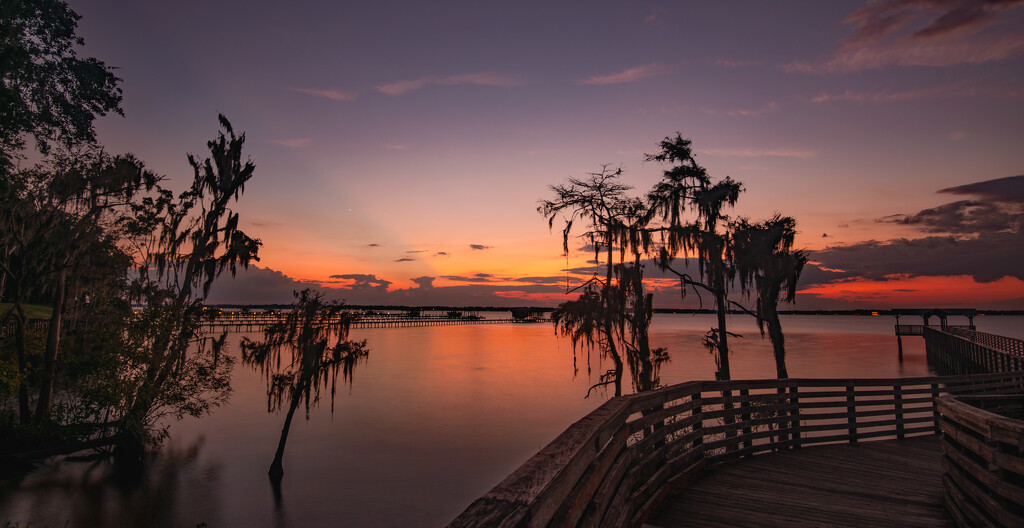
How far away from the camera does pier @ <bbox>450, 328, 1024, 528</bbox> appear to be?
2666 mm

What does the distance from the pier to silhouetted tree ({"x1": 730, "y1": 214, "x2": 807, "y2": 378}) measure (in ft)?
25.2

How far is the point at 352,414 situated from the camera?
1610 inches

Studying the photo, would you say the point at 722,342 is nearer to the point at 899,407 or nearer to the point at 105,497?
the point at 899,407

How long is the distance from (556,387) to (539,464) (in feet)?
168

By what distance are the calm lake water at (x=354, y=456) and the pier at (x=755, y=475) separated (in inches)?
672

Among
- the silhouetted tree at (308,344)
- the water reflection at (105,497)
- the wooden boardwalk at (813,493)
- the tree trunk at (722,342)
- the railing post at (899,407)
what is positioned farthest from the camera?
the silhouetted tree at (308,344)

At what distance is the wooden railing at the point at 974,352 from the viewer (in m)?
26.6

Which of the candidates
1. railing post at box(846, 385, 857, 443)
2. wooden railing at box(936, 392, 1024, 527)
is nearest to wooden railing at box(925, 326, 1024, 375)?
railing post at box(846, 385, 857, 443)

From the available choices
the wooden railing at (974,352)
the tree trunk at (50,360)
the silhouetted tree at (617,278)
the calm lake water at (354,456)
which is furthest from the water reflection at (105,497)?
the wooden railing at (974,352)

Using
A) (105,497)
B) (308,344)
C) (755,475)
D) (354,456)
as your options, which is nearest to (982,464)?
(755,475)

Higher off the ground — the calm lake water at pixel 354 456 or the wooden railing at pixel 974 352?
the wooden railing at pixel 974 352

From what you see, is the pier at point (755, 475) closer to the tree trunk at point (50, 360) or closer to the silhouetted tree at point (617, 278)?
the silhouetted tree at point (617, 278)

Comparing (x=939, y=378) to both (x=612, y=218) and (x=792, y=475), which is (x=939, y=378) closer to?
(x=792, y=475)

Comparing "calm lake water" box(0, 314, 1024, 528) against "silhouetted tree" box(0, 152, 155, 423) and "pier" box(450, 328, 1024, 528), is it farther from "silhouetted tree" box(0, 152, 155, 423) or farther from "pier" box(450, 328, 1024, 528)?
"pier" box(450, 328, 1024, 528)
